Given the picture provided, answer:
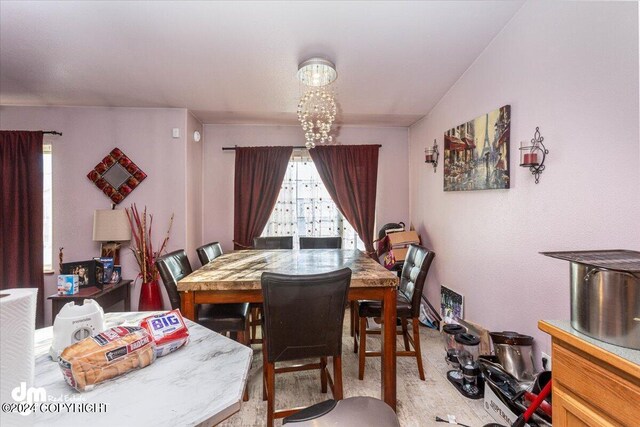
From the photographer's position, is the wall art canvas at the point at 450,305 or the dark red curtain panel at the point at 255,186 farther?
the dark red curtain panel at the point at 255,186

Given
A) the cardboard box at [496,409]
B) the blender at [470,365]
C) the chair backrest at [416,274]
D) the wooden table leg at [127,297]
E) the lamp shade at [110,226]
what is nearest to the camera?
the cardboard box at [496,409]

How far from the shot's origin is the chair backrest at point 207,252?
2.67 m

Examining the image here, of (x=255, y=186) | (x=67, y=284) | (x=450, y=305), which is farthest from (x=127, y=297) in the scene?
(x=450, y=305)

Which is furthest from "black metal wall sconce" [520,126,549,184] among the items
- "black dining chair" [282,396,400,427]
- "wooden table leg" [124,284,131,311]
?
"wooden table leg" [124,284,131,311]

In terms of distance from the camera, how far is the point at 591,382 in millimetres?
986

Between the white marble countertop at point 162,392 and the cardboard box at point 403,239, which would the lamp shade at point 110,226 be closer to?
the white marble countertop at point 162,392

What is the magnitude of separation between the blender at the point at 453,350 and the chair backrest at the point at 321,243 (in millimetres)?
1376

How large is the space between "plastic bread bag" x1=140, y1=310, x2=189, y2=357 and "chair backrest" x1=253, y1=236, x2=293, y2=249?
2413mm

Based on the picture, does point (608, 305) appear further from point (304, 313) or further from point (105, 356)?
point (105, 356)

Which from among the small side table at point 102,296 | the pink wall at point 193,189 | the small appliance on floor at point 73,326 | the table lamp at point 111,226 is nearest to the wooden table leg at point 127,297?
the small side table at point 102,296

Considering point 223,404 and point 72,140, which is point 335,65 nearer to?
point 223,404

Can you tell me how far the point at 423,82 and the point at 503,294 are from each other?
2.07m

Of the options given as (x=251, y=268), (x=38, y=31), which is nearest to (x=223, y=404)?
(x=251, y=268)

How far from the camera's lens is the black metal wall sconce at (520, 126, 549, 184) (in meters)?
1.88
